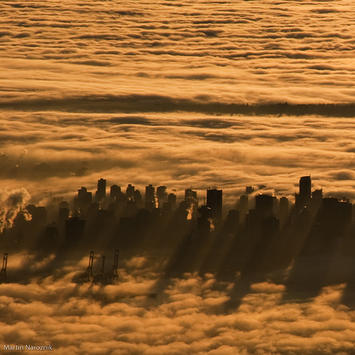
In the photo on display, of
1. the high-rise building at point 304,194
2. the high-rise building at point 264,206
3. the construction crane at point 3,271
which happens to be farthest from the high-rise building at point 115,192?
the high-rise building at point 304,194

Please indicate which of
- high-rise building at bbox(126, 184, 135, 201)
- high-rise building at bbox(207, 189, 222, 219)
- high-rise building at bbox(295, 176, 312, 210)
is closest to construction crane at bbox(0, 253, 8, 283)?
high-rise building at bbox(126, 184, 135, 201)

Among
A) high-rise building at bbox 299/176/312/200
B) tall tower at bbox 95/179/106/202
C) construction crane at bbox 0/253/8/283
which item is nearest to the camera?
construction crane at bbox 0/253/8/283

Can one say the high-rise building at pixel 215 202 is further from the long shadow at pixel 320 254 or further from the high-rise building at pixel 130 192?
the long shadow at pixel 320 254

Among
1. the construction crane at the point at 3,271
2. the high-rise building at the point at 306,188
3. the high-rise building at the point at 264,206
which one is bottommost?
the construction crane at the point at 3,271

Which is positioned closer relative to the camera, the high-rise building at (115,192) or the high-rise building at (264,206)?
the high-rise building at (264,206)

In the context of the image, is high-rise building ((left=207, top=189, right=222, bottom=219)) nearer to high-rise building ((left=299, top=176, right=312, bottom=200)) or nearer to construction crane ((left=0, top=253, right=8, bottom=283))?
high-rise building ((left=299, top=176, right=312, bottom=200))

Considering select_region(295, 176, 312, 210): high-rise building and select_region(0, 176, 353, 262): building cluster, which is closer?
select_region(0, 176, 353, 262): building cluster

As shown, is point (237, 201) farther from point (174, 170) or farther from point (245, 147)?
point (245, 147)

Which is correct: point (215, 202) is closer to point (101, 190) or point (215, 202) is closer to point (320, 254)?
point (101, 190)

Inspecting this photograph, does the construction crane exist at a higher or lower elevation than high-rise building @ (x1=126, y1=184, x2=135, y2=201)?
lower
